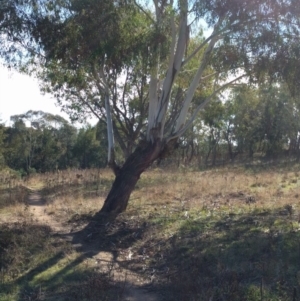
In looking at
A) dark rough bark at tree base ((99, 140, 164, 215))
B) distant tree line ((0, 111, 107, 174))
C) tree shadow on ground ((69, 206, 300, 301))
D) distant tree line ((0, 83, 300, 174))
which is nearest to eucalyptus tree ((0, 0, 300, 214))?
dark rough bark at tree base ((99, 140, 164, 215))

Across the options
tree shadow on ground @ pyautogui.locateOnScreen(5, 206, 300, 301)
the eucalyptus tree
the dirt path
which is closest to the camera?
tree shadow on ground @ pyautogui.locateOnScreen(5, 206, 300, 301)

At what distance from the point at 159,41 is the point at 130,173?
3729 millimetres

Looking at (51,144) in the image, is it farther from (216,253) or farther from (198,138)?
(216,253)

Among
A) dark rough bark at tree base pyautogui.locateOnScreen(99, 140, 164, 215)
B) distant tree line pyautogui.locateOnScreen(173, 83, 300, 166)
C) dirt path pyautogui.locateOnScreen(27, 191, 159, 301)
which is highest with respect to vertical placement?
distant tree line pyautogui.locateOnScreen(173, 83, 300, 166)

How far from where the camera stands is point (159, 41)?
1388 centimetres

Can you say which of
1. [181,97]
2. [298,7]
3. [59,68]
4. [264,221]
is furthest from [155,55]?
[181,97]

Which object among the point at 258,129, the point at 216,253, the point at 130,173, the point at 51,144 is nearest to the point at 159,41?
the point at 130,173

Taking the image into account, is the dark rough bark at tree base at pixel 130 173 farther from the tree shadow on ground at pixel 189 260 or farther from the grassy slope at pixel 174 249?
the tree shadow on ground at pixel 189 260

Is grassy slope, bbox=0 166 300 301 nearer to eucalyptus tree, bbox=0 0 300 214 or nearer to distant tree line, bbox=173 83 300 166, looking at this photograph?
eucalyptus tree, bbox=0 0 300 214

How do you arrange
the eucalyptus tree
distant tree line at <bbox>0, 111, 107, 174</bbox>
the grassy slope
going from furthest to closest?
distant tree line at <bbox>0, 111, 107, 174</bbox>, the eucalyptus tree, the grassy slope

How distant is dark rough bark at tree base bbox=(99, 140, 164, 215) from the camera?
14469mm

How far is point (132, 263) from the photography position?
1023cm

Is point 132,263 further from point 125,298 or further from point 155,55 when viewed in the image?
point 155,55

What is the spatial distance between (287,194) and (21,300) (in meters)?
10.6
